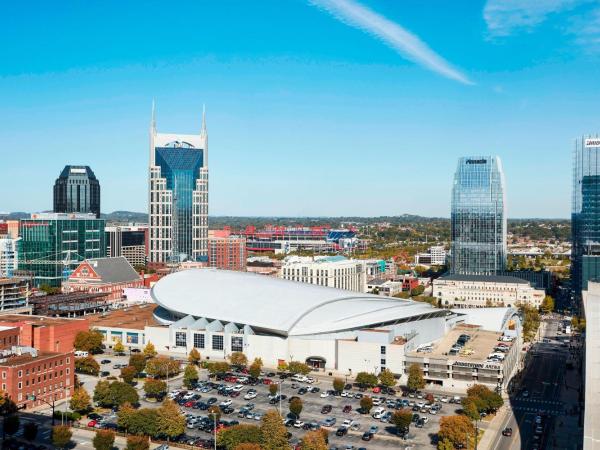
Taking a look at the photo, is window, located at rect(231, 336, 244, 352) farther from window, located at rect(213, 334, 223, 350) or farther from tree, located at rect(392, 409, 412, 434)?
tree, located at rect(392, 409, 412, 434)

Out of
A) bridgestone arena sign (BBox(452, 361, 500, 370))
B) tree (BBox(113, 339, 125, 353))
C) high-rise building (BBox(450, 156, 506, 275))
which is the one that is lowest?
tree (BBox(113, 339, 125, 353))

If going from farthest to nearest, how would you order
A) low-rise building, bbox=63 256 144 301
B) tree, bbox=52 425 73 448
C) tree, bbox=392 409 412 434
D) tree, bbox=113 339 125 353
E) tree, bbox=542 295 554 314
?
tree, bbox=542 295 554 314 → low-rise building, bbox=63 256 144 301 → tree, bbox=113 339 125 353 → tree, bbox=392 409 412 434 → tree, bbox=52 425 73 448

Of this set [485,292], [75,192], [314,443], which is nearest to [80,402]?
[314,443]

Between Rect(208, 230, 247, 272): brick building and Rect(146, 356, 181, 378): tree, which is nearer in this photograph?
Rect(146, 356, 181, 378): tree

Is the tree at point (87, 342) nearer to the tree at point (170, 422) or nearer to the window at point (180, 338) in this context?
the window at point (180, 338)

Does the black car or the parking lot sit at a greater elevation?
the black car

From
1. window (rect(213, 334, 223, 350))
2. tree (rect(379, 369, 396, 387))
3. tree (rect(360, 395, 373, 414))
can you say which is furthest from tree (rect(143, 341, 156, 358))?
tree (rect(360, 395, 373, 414))

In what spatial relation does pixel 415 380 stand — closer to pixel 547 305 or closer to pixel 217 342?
pixel 217 342
